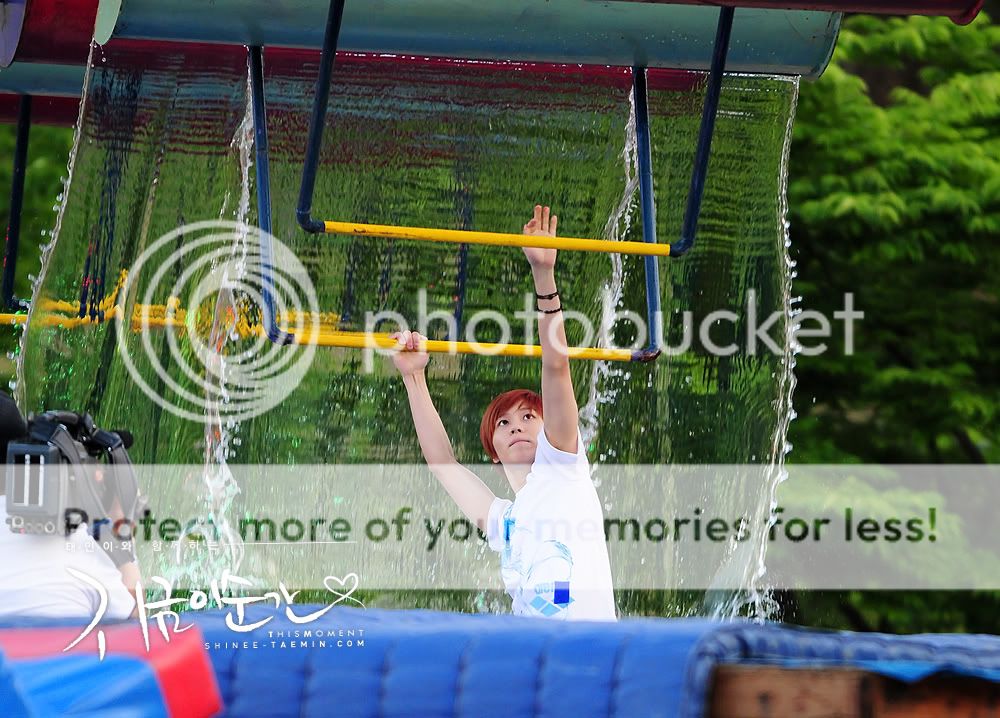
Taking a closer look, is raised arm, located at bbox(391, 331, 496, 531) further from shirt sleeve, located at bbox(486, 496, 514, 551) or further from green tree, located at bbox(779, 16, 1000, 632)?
green tree, located at bbox(779, 16, 1000, 632)

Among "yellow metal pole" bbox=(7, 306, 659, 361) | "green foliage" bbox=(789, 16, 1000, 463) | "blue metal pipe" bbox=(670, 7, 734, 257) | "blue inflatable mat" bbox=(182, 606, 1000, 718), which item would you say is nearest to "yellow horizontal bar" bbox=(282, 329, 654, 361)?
"yellow metal pole" bbox=(7, 306, 659, 361)

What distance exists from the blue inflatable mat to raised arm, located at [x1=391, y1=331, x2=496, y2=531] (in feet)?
2.69

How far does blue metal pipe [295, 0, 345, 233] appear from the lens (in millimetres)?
3066

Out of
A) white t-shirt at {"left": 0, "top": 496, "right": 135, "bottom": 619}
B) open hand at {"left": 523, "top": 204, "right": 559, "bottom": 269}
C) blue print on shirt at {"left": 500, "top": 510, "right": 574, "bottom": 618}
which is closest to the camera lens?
white t-shirt at {"left": 0, "top": 496, "right": 135, "bottom": 619}

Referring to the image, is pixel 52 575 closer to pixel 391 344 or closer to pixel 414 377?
pixel 391 344

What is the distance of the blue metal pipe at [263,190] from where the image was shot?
326 cm

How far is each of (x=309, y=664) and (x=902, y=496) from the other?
5.79m

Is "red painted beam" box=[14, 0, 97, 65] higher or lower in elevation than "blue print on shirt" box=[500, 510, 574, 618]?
higher

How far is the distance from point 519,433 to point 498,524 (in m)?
0.22

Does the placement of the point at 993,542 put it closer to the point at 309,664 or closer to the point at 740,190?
the point at 740,190

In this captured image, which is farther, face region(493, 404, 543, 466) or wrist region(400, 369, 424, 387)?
wrist region(400, 369, 424, 387)

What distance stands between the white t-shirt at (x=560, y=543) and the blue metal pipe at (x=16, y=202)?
1937mm

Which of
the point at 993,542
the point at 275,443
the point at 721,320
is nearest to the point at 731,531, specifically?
the point at 721,320

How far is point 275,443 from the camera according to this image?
15.4 feet
